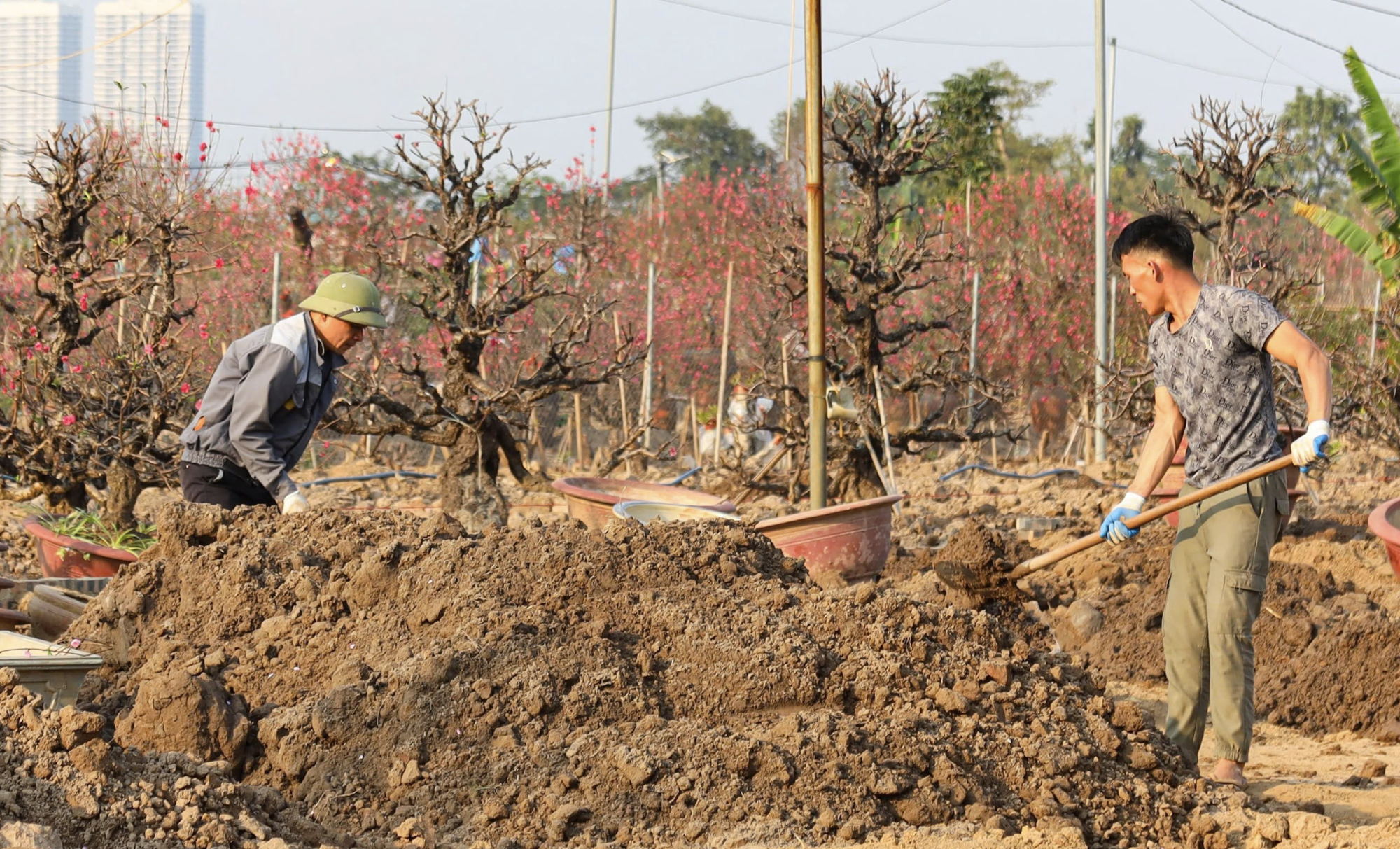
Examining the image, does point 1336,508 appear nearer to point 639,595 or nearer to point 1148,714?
point 1148,714

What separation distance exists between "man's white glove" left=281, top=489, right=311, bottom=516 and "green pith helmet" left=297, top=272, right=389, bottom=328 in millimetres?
650

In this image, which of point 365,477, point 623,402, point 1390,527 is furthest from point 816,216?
point 623,402

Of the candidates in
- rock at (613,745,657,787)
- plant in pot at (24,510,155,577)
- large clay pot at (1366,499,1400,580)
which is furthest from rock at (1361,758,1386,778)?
plant in pot at (24,510,155,577)

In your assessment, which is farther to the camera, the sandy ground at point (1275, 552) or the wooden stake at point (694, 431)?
the wooden stake at point (694, 431)

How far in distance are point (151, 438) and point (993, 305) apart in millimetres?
11196

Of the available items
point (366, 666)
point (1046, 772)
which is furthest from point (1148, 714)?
point (366, 666)

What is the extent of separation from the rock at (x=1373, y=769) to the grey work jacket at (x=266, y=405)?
12.3ft

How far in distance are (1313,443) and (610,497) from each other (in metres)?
4.06

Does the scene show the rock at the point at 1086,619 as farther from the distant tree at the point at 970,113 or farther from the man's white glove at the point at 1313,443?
the distant tree at the point at 970,113

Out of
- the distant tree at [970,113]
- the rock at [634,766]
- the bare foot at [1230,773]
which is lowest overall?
Answer: the bare foot at [1230,773]

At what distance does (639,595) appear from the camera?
4.14m

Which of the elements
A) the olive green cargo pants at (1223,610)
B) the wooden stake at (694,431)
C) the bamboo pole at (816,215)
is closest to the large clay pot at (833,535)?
the bamboo pole at (816,215)

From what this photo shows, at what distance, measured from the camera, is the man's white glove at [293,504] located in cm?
459

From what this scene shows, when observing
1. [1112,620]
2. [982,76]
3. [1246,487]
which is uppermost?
[982,76]
